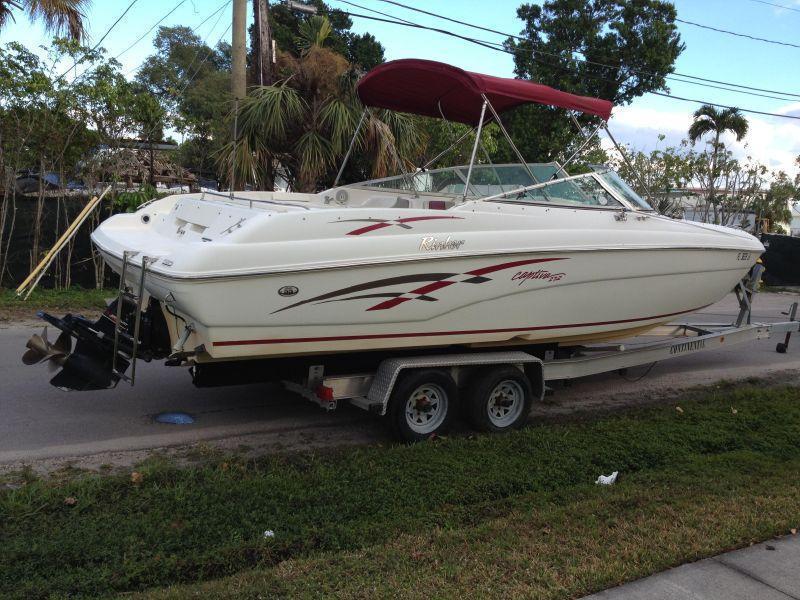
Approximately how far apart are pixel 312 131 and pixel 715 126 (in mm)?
19509

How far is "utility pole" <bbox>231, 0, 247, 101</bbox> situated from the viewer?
39.6ft

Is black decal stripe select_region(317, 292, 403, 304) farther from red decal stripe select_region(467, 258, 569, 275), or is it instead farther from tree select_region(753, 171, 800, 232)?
tree select_region(753, 171, 800, 232)

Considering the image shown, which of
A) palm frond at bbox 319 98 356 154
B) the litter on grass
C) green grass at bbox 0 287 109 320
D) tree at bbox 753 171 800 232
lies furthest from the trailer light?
tree at bbox 753 171 800 232

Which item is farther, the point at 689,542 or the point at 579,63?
the point at 579,63

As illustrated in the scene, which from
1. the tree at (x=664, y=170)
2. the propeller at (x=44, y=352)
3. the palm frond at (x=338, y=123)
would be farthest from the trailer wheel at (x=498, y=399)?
the tree at (x=664, y=170)

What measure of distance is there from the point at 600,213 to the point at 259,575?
178 inches

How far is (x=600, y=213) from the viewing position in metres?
6.81

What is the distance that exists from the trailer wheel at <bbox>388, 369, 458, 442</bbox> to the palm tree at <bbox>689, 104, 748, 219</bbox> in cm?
2399

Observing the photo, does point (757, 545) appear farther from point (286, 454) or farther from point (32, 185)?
point (32, 185)

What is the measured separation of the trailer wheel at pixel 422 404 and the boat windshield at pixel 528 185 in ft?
5.61

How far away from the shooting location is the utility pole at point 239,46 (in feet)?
39.6

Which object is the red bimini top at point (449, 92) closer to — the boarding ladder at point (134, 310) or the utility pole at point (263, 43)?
the boarding ladder at point (134, 310)

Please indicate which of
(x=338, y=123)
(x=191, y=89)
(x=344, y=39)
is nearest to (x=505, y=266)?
(x=338, y=123)

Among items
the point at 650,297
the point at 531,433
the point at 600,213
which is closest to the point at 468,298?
the point at 531,433
